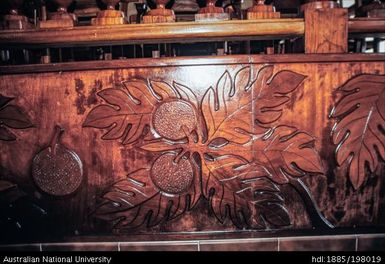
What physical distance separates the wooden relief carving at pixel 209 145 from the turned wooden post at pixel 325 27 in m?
0.24

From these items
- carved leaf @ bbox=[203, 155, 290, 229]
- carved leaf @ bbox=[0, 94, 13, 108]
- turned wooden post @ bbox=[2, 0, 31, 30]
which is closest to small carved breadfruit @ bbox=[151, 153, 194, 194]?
carved leaf @ bbox=[203, 155, 290, 229]

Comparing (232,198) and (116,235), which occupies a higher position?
(232,198)

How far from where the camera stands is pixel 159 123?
1562 millimetres

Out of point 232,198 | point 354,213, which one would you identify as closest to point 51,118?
point 232,198

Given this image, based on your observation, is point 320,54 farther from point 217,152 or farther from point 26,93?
point 26,93

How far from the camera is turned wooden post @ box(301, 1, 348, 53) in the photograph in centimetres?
157

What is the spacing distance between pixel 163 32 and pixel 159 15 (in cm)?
12

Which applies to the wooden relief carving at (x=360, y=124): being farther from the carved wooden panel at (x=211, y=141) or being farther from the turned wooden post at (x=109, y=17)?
the turned wooden post at (x=109, y=17)

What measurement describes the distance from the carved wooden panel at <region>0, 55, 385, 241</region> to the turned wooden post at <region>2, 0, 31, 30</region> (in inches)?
12.4

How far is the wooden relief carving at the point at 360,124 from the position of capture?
157cm

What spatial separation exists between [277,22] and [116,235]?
1.60m

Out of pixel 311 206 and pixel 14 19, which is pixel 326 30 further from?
pixel 14 19

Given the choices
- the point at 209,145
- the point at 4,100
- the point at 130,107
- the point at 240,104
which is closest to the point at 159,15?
the point at 130,107

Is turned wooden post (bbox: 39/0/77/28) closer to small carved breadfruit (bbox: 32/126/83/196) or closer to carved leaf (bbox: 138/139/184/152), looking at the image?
small carved breadfruit (bbox: 32/126/83/196)
